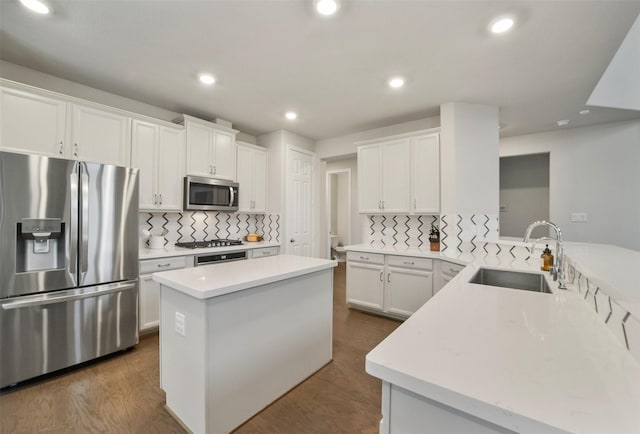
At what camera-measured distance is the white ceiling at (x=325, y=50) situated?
1793 millimetres

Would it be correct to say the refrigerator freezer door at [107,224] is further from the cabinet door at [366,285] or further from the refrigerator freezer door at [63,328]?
the cabinet door at [366,285]

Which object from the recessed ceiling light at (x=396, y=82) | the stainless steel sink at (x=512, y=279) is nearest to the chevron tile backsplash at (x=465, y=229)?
the stainless steel sink at (x=512, y=279)

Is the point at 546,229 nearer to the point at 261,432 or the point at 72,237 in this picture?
the point at 261,432

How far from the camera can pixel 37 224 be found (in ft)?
6.64

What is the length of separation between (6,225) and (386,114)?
382cm

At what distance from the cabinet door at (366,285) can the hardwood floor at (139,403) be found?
1105 mm

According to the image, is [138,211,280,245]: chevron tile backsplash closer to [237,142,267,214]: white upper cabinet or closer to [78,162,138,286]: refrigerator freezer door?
[237,142,267,214]: white upper cabinet

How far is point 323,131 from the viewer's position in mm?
4414

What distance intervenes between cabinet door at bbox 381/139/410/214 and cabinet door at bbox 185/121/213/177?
236 centimetres

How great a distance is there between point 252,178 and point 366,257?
2096 mm

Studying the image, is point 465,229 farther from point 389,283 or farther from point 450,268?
point 389,283

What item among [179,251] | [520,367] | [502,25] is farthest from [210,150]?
[520,367]

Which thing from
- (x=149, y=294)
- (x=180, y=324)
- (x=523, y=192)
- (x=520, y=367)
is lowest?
(x=149, y=294)

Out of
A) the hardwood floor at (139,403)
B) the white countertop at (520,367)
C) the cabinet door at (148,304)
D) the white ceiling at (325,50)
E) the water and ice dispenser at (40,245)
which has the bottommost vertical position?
the hardwood floor at (139,403)
